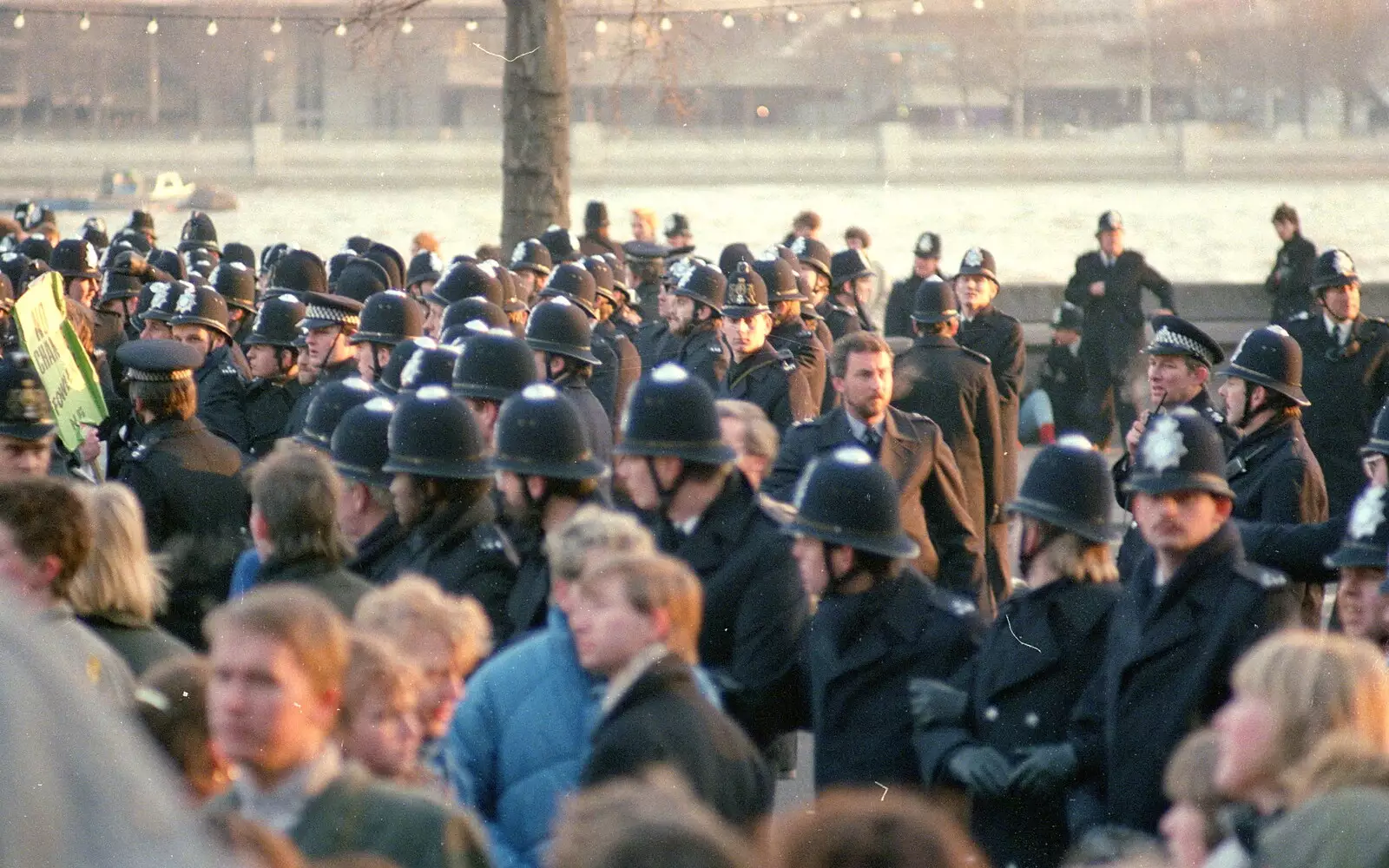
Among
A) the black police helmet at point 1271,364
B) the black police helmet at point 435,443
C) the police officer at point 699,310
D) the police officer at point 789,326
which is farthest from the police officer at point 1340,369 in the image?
the black police helmet at point 435,443

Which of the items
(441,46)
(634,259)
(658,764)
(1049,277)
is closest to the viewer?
(658,764)

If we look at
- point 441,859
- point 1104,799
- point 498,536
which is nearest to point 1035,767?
point 1104,799

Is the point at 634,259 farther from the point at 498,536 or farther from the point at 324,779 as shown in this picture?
the point at 324,779

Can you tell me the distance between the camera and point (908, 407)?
964cm

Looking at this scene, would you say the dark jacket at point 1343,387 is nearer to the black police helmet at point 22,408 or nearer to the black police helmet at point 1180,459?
the black police helmet at point 1180,459

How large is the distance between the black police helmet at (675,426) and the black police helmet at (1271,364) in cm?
215

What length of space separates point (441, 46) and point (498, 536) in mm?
56739

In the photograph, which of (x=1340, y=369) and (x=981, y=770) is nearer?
(x=981, y=770)

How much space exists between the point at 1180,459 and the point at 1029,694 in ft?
2.09

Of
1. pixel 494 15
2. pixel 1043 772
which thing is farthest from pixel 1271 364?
pixel 494 15

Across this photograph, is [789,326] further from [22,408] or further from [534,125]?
[534,125]

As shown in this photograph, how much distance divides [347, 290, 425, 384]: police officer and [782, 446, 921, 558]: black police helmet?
424 cm

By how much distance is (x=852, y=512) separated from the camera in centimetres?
498

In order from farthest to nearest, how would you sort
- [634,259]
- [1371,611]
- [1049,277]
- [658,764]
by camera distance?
[1049,277] → [634,259] → [1371,611] → [658,764]
